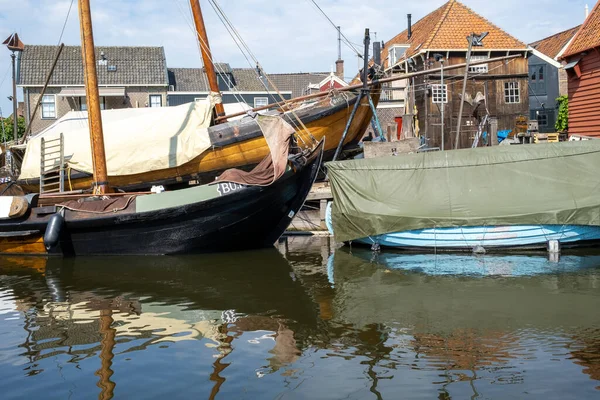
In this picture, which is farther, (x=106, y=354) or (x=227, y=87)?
(x=227, y=87)

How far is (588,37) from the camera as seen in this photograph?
21656 mm

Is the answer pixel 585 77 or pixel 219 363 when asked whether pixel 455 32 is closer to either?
pixel 585 77

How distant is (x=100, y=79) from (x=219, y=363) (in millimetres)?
35864

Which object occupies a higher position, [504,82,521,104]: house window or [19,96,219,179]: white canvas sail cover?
[504,82,521,104]: house window

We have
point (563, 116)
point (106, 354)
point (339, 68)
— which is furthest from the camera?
point (339, 68)

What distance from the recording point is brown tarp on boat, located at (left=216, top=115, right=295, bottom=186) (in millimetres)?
14031

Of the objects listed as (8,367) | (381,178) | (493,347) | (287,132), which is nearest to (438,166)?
(381,178)

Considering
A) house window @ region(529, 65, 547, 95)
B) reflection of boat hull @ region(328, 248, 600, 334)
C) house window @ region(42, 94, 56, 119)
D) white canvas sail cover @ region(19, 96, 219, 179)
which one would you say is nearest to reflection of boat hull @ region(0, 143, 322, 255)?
reflection of boat hull @ region(328, 248, 600, 334)

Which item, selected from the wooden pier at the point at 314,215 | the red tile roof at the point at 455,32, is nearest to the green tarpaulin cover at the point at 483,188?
the wooden pier at the point at 314,215

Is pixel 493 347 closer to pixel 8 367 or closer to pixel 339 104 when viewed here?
pixel 8 367

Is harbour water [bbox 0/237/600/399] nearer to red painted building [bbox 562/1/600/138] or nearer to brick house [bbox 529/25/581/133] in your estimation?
red painted building [bbox 562/1/600/138]

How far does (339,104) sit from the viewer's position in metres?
18.8

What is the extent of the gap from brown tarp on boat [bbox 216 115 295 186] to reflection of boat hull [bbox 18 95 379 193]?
2.91 m

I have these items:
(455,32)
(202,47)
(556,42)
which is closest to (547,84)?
(556,42)
